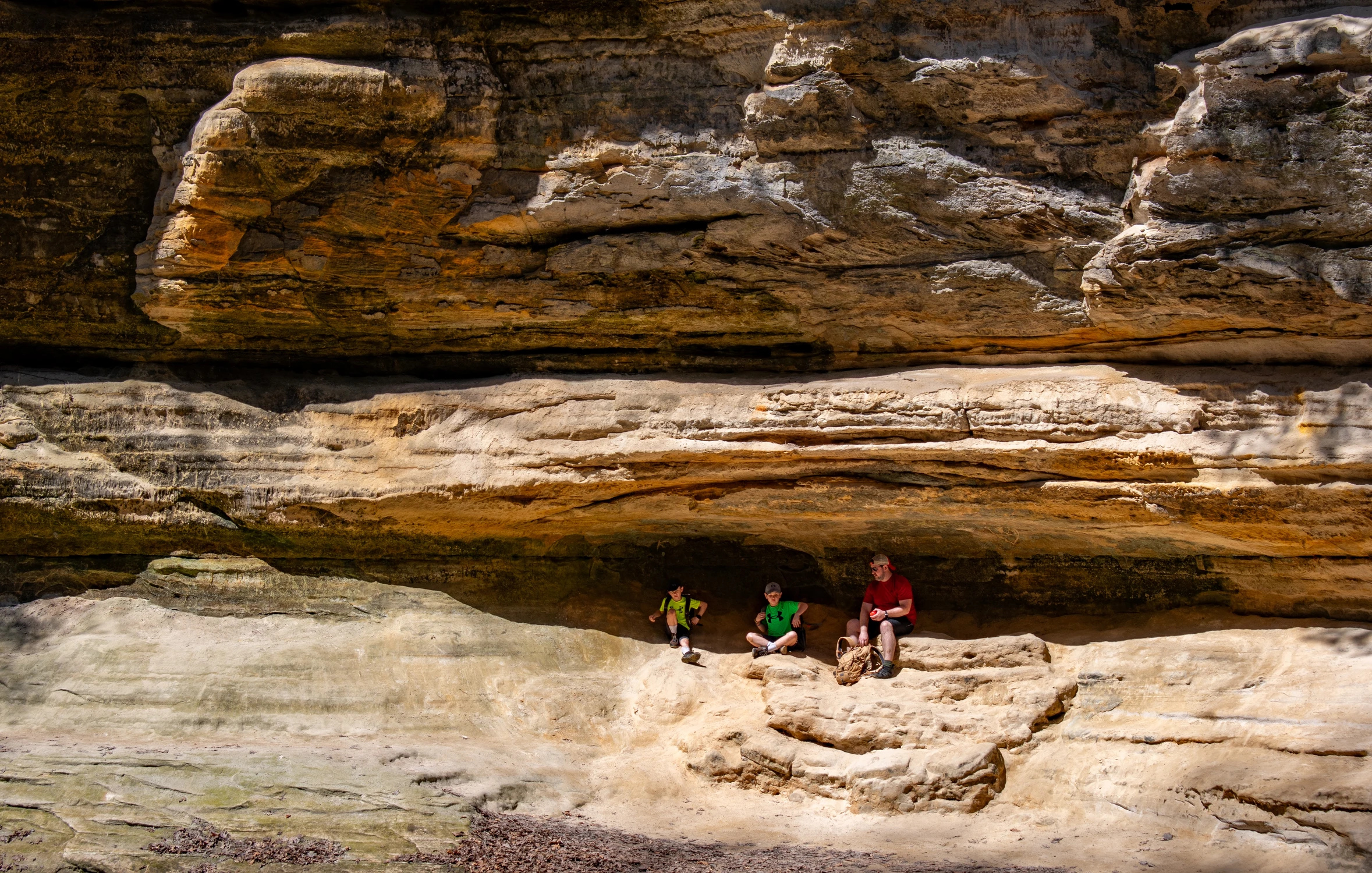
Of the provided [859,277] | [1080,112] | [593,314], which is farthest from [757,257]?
[1080,112]

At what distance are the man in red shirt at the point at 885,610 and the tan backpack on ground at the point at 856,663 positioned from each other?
0.05m

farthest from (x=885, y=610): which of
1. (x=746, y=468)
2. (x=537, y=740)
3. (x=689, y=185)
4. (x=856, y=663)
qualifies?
(x=689, y=185)

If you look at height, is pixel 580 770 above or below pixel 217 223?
below

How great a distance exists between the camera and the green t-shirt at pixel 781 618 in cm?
816

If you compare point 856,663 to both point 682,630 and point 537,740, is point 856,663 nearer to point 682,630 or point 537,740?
point 682,630

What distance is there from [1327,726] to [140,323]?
311 inches

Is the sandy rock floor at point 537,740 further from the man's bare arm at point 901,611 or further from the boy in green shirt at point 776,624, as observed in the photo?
the man's bare arm at point 901,611

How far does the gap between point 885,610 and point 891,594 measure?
0.12 metres

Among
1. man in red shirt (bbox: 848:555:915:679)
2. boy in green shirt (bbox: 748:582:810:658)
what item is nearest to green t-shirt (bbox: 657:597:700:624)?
boy in green shirt (bbox: 748:582:810:658)

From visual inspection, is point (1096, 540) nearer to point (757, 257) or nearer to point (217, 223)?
point (757, 257)

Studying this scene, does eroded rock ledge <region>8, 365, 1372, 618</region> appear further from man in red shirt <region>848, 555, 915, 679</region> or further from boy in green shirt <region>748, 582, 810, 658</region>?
boy in green shirt <region>748, 582, 810, 658</region>

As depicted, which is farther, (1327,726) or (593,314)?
(593,314)

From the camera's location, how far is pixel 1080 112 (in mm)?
6887

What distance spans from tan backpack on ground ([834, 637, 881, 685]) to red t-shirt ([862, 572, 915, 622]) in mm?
364
